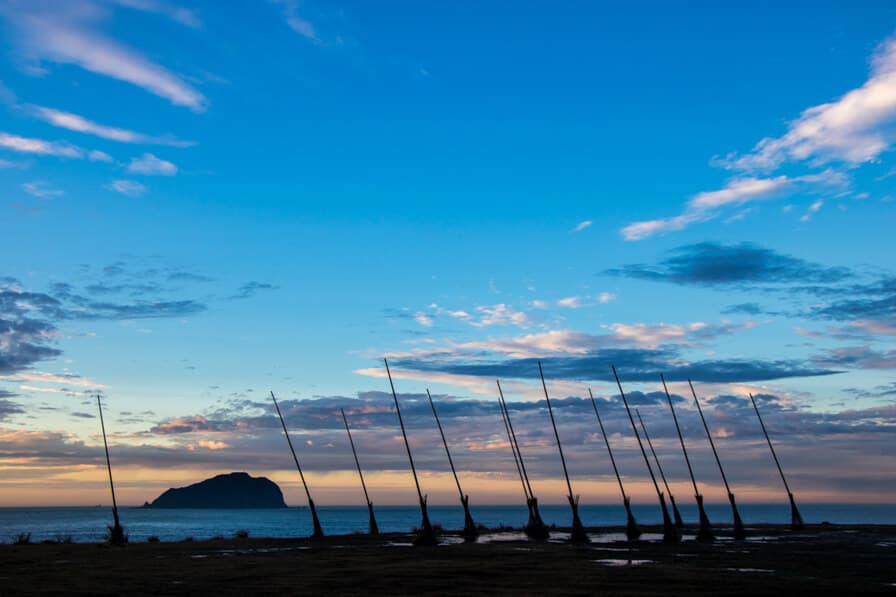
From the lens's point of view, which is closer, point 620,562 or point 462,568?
point 462,568

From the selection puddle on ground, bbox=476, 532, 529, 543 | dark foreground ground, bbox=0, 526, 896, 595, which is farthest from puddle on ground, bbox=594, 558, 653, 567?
puddle on ground, bbox=476, 532, 529, 543

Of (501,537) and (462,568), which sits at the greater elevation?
(462,568)

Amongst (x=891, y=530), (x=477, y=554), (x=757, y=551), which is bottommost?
(x=891, y=530)

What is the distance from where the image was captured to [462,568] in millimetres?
33844

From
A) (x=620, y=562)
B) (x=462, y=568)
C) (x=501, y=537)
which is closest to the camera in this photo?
(x=462, y=568)

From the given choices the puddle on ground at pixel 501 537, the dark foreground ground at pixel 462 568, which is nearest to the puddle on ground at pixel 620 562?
the dark foreground ground at pixel 462 568

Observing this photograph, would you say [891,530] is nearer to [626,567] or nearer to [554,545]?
→ [554,545]

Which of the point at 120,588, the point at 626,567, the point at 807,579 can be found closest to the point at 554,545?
the point at 626,567

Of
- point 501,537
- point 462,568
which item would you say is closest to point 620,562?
point 462,568

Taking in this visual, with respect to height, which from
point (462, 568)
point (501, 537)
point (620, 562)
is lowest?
point (501, 537)

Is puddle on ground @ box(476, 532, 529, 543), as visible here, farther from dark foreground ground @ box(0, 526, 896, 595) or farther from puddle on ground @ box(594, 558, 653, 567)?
puddle on ground @ box(594, 558, 653, 567)

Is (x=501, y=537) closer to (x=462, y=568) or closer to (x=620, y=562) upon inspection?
(x=620, y=562)

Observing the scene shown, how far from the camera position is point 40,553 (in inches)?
1738

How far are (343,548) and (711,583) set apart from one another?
85.4ft
